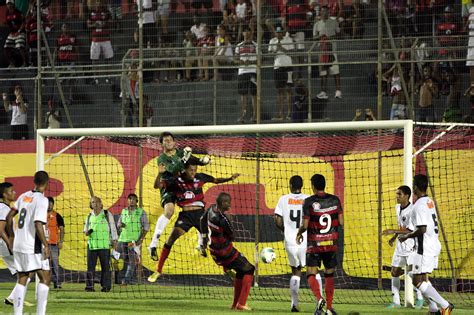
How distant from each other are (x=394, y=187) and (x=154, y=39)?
6829 millimetres

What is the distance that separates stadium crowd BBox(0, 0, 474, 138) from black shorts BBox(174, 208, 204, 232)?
5.62m

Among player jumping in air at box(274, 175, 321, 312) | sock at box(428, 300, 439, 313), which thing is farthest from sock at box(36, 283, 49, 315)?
sock at box(428, 300, 439, 313)

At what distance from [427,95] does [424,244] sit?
8057mm

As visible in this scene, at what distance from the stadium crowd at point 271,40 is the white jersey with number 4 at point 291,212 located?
A: 15.7 ft

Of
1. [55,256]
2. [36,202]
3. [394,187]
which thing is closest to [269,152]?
[394,187]

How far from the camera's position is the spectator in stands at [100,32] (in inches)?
1022

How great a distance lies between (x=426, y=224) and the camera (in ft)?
51.0

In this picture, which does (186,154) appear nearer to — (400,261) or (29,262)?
(29,262)

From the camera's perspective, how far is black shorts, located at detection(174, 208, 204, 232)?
59.6 feet

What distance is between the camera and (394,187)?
23094mm

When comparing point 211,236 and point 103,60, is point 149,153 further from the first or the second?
Result: point 211,236

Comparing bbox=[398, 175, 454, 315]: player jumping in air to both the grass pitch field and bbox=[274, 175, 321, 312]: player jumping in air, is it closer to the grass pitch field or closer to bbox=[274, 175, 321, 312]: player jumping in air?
the grass pitch field

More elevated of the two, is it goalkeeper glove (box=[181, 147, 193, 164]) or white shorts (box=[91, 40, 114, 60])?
white shorts (box=[91, 40, 114, 60])

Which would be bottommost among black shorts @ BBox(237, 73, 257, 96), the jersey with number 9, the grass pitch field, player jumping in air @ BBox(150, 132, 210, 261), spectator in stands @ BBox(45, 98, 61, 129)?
the grass pitch field
